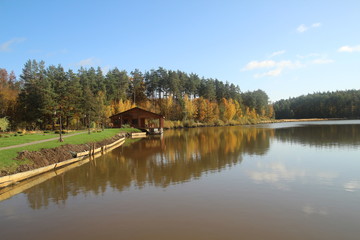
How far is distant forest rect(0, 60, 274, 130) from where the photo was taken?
4829cm

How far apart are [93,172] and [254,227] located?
→ 1242 centimetres

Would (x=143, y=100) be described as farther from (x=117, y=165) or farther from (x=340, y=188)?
(x=340, y=188)

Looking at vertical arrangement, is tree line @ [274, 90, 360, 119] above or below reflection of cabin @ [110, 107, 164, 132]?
above

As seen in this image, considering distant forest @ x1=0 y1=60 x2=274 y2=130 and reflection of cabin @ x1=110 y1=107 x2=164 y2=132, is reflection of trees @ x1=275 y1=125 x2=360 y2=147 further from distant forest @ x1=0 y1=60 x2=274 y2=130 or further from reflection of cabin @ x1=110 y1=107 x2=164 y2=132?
distant forest @ x1=0 y1=60 x2=274 y2=130

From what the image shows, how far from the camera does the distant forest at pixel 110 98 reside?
158 feet

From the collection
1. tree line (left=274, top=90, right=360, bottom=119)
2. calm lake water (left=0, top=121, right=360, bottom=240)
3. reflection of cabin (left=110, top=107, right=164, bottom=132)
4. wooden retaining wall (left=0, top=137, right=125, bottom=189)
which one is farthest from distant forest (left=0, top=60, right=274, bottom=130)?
calm lake water (left=0, top=121, right=360, bottom=240)

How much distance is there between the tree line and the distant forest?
972 inches

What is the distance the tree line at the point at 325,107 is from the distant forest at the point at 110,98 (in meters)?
24.7

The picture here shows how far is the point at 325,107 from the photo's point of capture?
13125cm

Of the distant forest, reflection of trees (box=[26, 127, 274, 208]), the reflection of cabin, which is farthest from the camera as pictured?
the reflection of cabin

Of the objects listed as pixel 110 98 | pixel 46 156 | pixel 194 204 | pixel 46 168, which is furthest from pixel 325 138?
pixel 110 98

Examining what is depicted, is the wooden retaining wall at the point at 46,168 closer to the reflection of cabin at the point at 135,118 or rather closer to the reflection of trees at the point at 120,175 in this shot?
the reflection of trees at the point at 120,175

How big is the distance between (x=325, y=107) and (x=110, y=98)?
354 feet

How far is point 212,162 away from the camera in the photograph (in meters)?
19.5
